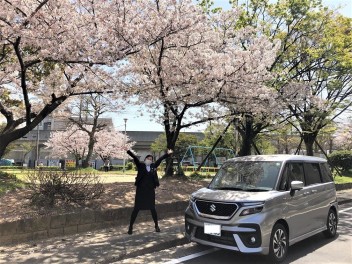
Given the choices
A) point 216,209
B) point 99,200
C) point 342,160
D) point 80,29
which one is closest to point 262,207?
point 216,209

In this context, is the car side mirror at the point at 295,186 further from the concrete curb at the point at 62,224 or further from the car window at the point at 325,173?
the concrete curb at the point at 62,224

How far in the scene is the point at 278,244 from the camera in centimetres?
557

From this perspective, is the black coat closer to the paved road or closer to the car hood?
the paved road

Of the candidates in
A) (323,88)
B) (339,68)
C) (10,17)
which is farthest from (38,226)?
(323,88)

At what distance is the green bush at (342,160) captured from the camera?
25.3m

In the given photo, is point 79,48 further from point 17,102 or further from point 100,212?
point 17,102

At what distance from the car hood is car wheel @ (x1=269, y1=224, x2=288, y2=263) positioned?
0.55m

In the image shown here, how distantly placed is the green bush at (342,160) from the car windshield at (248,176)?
2121 cm

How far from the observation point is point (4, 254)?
5.64 meters

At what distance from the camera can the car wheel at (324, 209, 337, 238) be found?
7.41m

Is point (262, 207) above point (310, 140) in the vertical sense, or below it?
below

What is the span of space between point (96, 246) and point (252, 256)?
2809 millimetres

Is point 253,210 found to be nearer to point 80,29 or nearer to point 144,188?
point 144,188

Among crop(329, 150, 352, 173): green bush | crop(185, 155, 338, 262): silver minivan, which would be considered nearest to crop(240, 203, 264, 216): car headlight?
crop(185, 155, 338, 262): silver minivan
